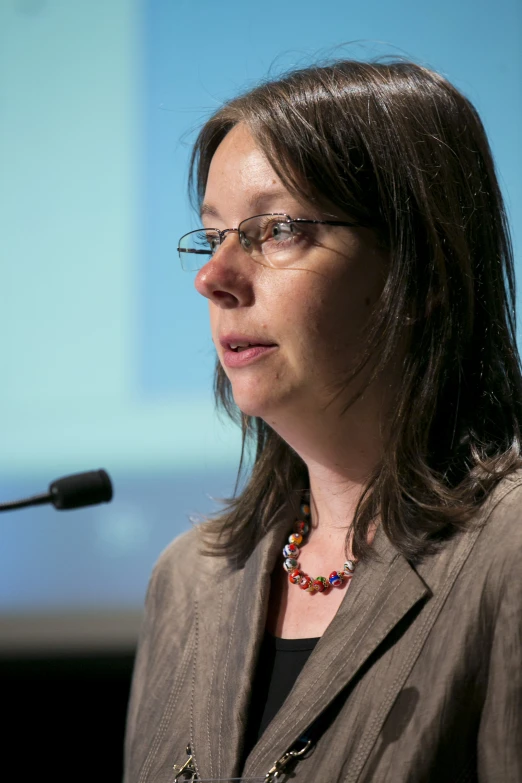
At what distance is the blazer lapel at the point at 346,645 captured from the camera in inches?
46.4

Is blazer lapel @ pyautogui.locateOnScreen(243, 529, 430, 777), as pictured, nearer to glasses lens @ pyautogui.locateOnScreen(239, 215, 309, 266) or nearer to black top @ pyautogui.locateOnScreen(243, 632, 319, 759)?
black top @ pyautogui.locateOnScreen(243, 632, 319, 759)

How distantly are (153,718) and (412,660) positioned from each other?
1.78 feet

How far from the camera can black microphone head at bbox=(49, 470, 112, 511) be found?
46.1 inches

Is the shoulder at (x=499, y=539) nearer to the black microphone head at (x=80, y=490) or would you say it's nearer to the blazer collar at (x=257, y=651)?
the blazer collar at (x=257, y=651)

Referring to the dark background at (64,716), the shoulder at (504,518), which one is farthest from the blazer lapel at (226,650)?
the dark background at (64,716)

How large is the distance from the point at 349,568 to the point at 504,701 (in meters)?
0.34

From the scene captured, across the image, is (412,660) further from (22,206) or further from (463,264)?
(22,206)

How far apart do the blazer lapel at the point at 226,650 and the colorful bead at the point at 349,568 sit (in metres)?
0.15

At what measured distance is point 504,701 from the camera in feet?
3.48

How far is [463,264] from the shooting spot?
1295 millimetres

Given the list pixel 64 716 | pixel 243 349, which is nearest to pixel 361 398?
pixel 243 349

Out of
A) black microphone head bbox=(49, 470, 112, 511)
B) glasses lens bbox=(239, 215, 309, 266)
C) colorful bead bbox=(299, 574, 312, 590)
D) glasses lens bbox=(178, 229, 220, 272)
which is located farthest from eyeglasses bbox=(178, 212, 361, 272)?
colorful bead bbox=(299, 574, 312, 590)

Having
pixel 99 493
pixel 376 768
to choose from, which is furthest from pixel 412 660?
pixel 99 493

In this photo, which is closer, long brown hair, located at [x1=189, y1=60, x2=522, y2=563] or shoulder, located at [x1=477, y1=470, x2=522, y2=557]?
shoulder, located at [x1=477, y1=470, x2=522, y2=557]
